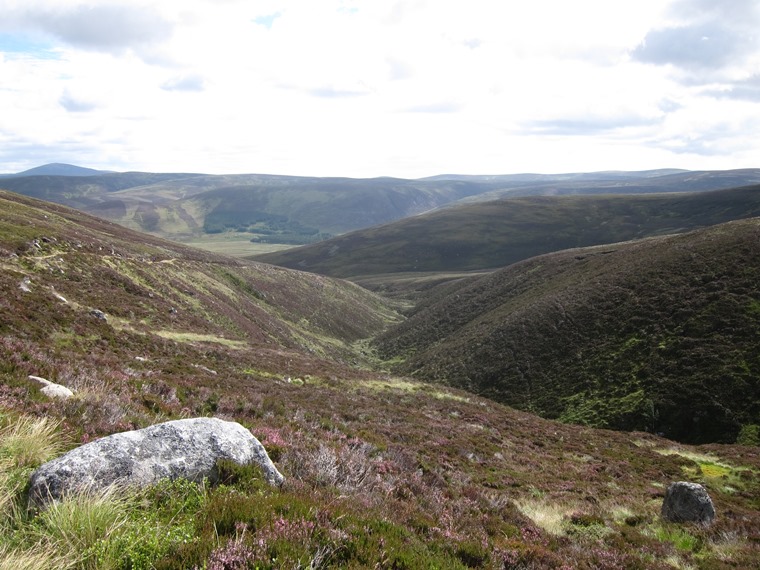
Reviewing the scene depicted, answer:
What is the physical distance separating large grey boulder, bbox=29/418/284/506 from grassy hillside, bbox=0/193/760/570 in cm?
31

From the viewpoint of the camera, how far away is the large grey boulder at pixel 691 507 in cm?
1279

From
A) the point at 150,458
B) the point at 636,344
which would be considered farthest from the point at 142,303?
the point at 636,344

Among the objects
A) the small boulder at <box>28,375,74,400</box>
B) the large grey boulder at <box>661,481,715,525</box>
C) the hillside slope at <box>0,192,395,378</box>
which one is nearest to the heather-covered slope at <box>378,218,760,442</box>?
the hillside slope at <box>0,192,395,378</box>

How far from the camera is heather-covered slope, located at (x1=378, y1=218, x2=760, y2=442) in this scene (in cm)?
3219

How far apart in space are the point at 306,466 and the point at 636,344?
4102 cm

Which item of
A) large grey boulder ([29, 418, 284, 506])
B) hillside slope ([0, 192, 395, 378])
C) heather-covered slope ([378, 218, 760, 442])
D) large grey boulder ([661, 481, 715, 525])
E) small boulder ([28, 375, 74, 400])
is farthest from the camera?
heather-covered slope ([378, 218, 760, 442])

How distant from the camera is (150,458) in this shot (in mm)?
6777

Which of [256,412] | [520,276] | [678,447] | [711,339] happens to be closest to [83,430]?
[256,412]

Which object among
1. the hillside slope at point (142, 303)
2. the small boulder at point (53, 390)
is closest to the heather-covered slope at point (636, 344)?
the hillside slope at point (142, 303)

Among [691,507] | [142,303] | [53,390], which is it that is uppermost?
[53,390]

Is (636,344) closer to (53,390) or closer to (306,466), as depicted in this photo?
(306,466)

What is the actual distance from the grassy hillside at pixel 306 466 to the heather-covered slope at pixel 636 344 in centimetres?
693

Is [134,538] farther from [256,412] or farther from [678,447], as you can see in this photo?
[678,447]

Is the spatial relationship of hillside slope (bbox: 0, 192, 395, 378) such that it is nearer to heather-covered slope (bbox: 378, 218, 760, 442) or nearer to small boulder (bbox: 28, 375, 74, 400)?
small boulder (bbox: 28, 375, 74, 400)
